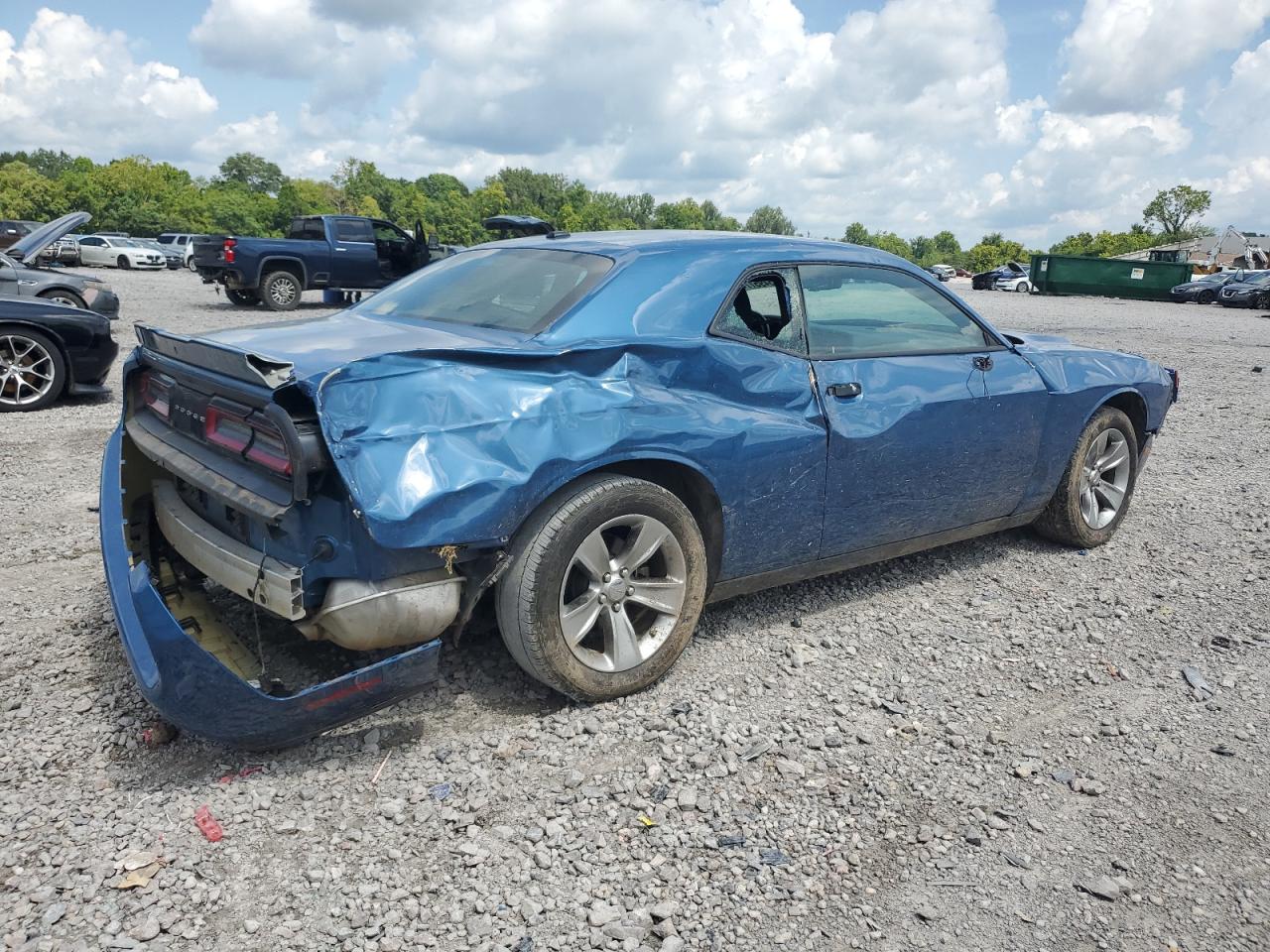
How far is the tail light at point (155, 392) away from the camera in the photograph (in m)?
3.41

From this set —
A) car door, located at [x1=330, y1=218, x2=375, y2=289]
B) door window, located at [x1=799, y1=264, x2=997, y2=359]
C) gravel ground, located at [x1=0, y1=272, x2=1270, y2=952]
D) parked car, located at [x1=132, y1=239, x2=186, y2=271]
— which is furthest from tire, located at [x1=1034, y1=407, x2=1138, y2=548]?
parked car, located at [x1=132, y1=239, x2=186, y2=271]

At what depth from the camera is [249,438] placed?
9.50 feet

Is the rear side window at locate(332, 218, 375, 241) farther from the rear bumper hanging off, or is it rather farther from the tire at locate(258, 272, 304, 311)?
the rear bumper hanging off

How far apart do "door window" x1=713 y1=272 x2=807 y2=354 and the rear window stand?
0.53 meters

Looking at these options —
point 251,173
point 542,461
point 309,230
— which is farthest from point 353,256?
point 251,173

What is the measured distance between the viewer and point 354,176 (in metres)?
113

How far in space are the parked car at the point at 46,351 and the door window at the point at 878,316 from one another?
22.7 ft

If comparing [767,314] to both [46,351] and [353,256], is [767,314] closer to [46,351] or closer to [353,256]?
[46,351]

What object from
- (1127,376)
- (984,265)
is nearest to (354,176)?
(984,265)

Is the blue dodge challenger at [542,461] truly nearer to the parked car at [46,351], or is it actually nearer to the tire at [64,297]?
the parked car at [46,351]

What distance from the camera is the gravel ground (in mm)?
2309

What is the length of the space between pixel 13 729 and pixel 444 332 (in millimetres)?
1904

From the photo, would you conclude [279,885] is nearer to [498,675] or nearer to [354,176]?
[498,675]

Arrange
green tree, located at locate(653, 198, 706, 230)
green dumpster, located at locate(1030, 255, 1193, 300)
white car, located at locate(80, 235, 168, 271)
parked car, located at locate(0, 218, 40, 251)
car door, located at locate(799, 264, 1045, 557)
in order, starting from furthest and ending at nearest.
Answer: green tree, located at locate(653, 198, 706, 230) → white car, located at locate(80, 235, 168, 271) → green dumpster, located at locate(1030, 255, 1193, 300) → parked car, located at locate(0, 218, 40, 251) → car door, located at locate(799, 264, 1045, 557)
